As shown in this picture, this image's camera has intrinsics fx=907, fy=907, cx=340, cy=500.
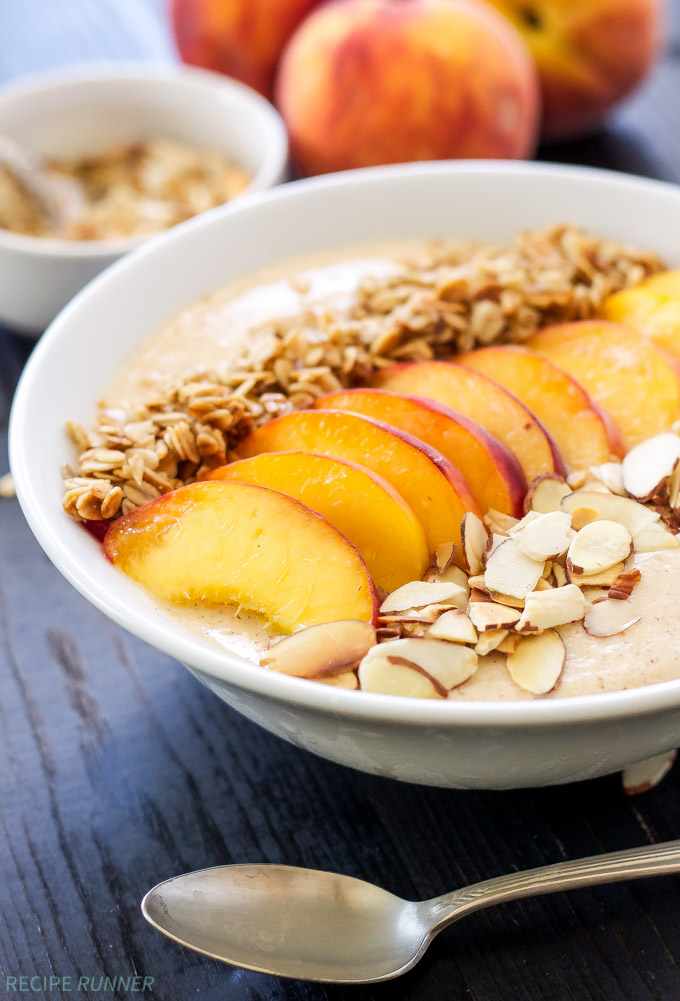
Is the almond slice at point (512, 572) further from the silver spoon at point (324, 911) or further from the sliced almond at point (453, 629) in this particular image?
the silver spoon at point (324, 911)

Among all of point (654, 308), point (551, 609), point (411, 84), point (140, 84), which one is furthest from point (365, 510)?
point (140, 84)

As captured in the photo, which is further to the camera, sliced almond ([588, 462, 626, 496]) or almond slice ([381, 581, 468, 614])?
sliced almond ([588, 462, 626, 496])

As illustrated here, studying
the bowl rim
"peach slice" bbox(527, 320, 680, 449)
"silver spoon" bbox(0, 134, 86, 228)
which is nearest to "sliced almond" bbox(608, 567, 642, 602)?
"peach slice" bbox(527, 320, 680, 449)

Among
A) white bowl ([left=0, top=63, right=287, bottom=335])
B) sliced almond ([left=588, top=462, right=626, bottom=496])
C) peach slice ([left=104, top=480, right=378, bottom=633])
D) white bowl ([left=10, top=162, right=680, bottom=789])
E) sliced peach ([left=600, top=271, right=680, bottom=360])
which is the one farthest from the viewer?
white bowl ([left=0, top=63, right=287, bottom=335])

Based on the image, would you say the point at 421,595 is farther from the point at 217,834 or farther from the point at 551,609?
the point at 217,834

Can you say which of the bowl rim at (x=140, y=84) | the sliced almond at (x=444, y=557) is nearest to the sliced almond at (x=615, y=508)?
the sliced almond at (x=444, y=557)

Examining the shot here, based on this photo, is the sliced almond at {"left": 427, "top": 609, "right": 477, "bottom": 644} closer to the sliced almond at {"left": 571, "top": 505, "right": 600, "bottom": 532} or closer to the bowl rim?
the sliced almond at {"left": 571, "top": 505, "right": 600, "bottom": 532}

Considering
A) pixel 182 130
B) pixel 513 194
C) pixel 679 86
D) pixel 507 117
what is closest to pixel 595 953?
pixel 513 194

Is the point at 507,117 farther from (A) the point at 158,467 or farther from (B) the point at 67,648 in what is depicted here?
(B) the point at 67,648
